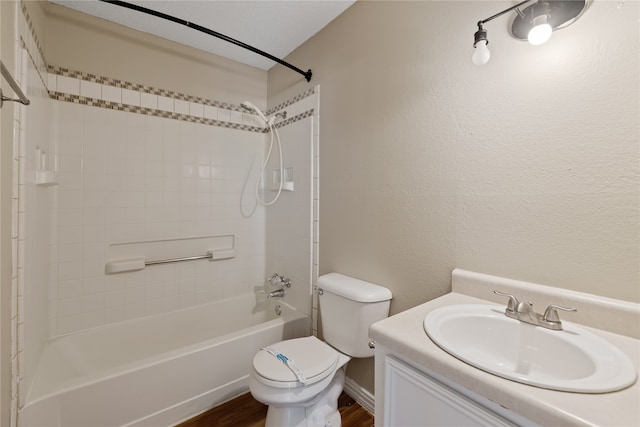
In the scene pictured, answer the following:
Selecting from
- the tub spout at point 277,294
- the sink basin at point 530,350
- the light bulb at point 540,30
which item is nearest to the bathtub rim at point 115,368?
the tub spout at point 277,294

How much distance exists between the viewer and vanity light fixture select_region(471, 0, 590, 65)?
2.74ft

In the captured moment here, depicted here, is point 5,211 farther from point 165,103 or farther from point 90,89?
point 165,103

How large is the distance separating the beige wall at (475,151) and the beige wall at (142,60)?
2.91 feet

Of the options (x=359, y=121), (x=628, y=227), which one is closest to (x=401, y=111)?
(x=359, y=121)

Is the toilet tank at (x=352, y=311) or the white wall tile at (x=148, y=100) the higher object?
the white wall tile at (x=148, y=100)

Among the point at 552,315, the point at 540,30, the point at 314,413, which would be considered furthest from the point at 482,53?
the point at 314,413

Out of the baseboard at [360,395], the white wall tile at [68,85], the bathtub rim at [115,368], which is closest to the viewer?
the bathtub rim at [115,368]

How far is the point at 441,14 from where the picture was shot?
1.19 metres

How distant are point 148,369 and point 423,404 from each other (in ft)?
4.42

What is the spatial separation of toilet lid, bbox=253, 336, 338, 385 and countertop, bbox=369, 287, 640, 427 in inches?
23.9

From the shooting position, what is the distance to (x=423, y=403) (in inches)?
27.1

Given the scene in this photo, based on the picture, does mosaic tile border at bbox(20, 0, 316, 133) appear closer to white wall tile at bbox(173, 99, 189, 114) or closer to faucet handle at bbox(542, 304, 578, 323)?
white wall tile at bbox(173, 99, 189, 114)

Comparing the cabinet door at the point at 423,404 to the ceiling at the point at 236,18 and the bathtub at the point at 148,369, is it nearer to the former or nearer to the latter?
the bathtub at the point at 148,369

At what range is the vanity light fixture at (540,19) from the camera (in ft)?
2.74
